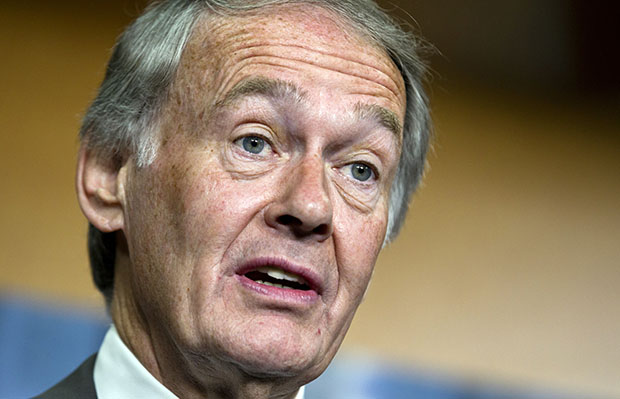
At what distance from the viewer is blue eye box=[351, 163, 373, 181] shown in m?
1.65

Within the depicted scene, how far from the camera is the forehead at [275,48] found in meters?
1.58

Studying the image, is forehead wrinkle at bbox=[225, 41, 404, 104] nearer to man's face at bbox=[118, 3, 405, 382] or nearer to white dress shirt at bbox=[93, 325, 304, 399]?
man's face at bbox=[118, 3, 405, 382]

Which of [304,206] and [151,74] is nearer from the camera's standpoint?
[304,206]

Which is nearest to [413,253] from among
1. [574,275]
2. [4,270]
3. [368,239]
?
[574,275]

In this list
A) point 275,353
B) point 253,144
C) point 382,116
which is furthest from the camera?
point 382,116

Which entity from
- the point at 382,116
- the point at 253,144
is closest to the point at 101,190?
the point at 253,144

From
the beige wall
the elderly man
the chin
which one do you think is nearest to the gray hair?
the elderly man

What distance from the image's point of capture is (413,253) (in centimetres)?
496

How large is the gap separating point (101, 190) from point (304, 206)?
0.49 m

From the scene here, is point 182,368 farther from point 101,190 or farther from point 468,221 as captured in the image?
point 468,221

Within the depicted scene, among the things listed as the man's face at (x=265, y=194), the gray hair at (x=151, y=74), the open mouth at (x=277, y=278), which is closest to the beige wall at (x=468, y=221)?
the gray hair at (x=151, y=74)

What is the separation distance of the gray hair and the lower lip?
339 millimetres

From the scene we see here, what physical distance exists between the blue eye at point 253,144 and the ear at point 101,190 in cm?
28

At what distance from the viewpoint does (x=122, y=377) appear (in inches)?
63.3
